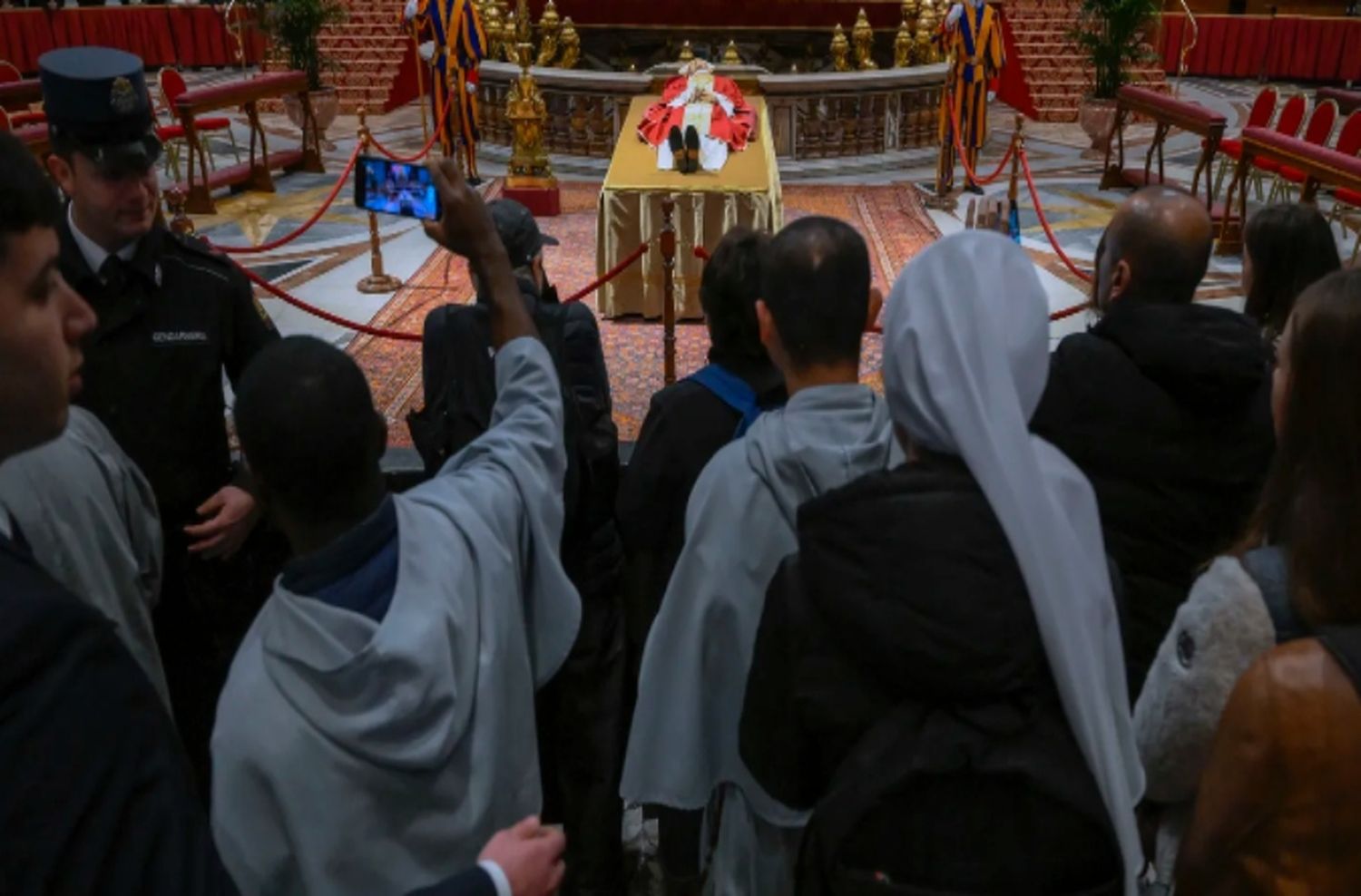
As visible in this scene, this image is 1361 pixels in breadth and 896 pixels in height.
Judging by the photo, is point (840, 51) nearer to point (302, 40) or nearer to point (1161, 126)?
point (1161, 126)

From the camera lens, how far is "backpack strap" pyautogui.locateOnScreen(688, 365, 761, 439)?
2.12 metres

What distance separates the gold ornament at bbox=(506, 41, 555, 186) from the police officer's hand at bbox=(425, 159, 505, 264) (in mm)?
7826

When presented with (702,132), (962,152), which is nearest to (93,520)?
(702,132)

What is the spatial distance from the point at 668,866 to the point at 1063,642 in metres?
1.04

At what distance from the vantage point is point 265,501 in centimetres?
134

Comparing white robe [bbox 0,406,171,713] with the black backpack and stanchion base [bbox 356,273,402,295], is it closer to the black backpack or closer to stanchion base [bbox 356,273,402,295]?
the black backpack

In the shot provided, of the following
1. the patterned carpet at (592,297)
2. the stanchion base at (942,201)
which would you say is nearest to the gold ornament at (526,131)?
the patterned carpet at (592,297)

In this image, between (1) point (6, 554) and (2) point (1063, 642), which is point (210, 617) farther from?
(2) point (1063, 642)

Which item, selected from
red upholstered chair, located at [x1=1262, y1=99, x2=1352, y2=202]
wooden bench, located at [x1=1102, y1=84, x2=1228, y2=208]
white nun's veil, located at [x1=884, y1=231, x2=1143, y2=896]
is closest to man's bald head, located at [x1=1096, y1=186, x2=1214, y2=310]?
white nun's veil, located at [x1=884, y1=231, x2=1143, y2=896]

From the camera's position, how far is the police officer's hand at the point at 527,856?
44.6 inches

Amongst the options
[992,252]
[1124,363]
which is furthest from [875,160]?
[992,252]

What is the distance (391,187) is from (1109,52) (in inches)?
410

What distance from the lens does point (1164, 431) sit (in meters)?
2.00

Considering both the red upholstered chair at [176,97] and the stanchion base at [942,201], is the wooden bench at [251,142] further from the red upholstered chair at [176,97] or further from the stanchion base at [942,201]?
the stanchion base at [942,201]
